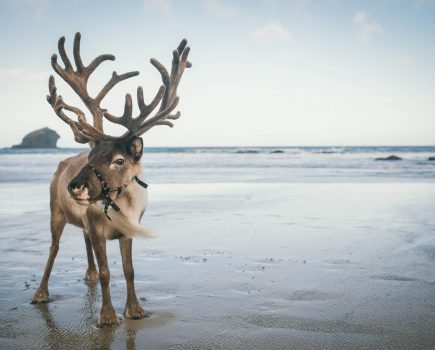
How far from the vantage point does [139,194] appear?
4.63 meters

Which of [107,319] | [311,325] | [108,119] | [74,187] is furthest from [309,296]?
[108,119]

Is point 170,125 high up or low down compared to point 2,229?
up

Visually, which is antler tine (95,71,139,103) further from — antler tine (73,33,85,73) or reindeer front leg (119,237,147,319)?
reindeer front leg (119,237,147,319)

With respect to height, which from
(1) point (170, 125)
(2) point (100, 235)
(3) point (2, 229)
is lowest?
(3) point (2, 229)

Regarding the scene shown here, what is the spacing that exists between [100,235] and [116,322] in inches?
34.8

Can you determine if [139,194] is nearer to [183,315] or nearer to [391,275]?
[183,315]

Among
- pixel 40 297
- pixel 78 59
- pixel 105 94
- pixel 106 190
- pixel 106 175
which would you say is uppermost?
pixel 78 59

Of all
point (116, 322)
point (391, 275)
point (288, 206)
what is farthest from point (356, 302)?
point (288, 206)

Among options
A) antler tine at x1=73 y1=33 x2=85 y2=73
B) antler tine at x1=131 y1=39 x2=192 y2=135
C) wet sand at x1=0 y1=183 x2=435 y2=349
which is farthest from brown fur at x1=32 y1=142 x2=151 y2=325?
antler tine at x1=73 y1=33 x2=85 y2=73

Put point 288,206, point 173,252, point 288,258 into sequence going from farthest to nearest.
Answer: point 288,206, point 173,252, point 288,258

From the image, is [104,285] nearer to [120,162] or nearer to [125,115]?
[120,162]

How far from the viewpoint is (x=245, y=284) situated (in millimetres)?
5180

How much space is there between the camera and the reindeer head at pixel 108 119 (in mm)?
4156

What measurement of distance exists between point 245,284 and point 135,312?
1443 millimetres
